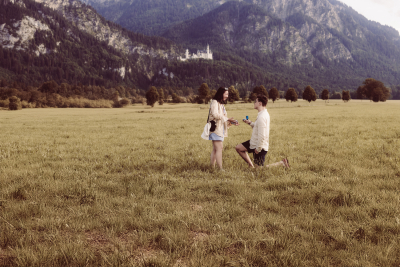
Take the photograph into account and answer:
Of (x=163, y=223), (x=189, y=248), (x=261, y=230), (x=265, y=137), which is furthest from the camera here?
(x=265, y=137)

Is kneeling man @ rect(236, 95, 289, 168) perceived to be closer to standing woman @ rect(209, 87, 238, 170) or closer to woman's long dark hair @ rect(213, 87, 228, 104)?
standing woman @ rect(209, 87, 238, 170)

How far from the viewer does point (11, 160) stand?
9.73 metres

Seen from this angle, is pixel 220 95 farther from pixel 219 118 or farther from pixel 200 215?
pixel 200 215

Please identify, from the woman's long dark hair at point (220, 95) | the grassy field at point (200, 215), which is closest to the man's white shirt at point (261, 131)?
the grassy field at point (200, 215)

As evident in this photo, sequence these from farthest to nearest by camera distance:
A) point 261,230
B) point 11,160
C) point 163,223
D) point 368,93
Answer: point 368,93
point 11,160
point 163,223
point 261,230

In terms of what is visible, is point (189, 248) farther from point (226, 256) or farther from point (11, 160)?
point (11, 160)

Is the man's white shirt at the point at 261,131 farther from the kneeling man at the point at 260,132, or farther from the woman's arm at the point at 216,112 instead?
the woman's arm at the point at 216,112

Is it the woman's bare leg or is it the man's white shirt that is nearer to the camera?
the man's white shirt

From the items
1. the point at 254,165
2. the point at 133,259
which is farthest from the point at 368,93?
the point at 133,259

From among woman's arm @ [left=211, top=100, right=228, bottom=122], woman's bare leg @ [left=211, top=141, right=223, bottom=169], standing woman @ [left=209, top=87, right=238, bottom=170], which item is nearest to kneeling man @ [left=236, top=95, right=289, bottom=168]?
standing woman @ [left=209, top=87, right=238, bottom=170]

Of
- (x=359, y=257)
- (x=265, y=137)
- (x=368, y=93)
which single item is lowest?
(x=359, y=257)

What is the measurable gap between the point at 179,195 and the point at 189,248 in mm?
2383

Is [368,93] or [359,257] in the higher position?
[368,93]

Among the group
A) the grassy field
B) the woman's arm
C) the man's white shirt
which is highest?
the woman's arm
